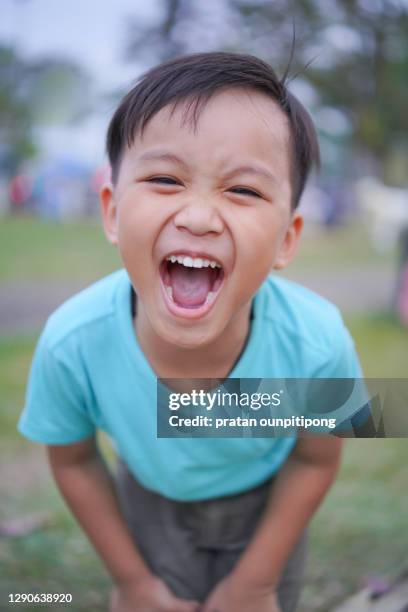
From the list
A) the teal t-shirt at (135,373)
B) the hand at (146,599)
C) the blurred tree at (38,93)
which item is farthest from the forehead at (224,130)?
the blurred tree at (38,93)

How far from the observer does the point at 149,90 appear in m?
0.81

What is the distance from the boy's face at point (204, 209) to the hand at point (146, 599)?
16.6 inches

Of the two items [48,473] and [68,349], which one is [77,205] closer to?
[48,473]

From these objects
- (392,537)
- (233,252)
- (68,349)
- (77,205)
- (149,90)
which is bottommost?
(392,537)

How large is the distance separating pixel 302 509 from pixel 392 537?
1.41 feet

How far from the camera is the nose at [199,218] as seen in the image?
2.39 ft

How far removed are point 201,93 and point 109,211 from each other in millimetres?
195

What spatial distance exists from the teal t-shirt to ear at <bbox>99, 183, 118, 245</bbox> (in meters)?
0.10

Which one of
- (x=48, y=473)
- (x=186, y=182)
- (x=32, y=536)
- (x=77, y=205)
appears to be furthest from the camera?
(x=77, y=205)

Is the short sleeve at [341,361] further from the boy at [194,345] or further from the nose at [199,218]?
the nose at [199,218]

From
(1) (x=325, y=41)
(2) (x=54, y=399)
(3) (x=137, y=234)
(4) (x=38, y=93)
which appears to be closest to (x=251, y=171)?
(3) (x=137, y=234)

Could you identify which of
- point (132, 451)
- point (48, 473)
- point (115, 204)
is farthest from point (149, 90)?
point (48, 473)

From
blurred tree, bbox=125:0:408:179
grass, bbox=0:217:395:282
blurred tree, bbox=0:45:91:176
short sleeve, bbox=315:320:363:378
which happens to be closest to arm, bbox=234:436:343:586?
short sleeve, bbox=315:320:363:378

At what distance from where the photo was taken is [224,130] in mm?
743
